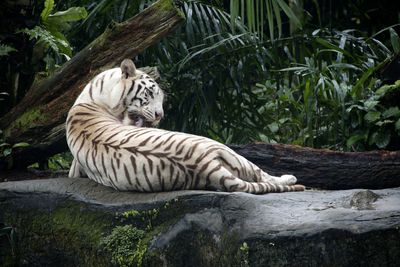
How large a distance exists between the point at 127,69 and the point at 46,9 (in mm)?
1796

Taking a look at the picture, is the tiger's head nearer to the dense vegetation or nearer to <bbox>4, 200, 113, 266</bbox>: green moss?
<bbox>4, 200, 113, 266</bbox>: green moss

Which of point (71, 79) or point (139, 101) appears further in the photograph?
point (71, 79)

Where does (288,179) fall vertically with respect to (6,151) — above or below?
below

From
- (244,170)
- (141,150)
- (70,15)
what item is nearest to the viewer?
(141,150)

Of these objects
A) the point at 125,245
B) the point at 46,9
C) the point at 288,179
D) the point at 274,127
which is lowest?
the point at 274,127

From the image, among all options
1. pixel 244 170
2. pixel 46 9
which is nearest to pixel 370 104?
pixel 244 170

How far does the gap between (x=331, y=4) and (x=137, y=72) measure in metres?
5.41

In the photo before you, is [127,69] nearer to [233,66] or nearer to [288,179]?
[288,179]

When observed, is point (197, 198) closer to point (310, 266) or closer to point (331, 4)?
point (310, 266)

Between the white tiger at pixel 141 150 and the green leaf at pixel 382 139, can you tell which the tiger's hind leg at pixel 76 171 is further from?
the green leaf at pixel 382 139

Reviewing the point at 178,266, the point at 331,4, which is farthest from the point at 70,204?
the point at 331,4

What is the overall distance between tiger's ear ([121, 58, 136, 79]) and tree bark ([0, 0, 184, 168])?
0.63 m

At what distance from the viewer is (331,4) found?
10977mm

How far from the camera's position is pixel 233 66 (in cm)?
923
